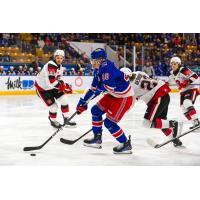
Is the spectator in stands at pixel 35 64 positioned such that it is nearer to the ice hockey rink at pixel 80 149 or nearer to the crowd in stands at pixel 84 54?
the crowd in stands at pixel 84 54

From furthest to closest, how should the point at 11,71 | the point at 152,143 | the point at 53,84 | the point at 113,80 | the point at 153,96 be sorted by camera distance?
the point at 11,71 < the point at 53,84 < the point at 152,143 < the point at 153,96 < the point at 113,80

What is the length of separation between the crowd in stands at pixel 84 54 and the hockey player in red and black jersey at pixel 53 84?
2839mm

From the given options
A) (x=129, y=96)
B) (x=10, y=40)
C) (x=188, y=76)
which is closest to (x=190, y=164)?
(x=129, y=96)

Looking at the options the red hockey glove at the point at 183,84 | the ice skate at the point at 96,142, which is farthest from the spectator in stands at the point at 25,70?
the ice skate at the point at 96,142

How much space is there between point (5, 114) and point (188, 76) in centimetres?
296

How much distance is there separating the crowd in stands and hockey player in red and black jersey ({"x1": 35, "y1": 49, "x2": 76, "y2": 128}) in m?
2.84

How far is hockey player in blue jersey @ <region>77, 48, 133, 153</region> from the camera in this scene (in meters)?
2.92

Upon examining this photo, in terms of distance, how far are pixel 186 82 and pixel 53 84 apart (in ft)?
4.62

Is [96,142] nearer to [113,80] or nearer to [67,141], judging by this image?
[67,141]

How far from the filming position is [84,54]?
26.8 ft

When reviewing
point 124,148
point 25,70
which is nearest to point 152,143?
point 124,148

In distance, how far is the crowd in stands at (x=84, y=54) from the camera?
8.09 metres

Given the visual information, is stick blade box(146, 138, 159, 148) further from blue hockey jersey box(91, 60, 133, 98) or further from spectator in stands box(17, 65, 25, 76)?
spectator in stands box(17, 65, 25, 76)

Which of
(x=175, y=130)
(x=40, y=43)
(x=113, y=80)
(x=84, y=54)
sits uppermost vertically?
(x=40, y=43)
